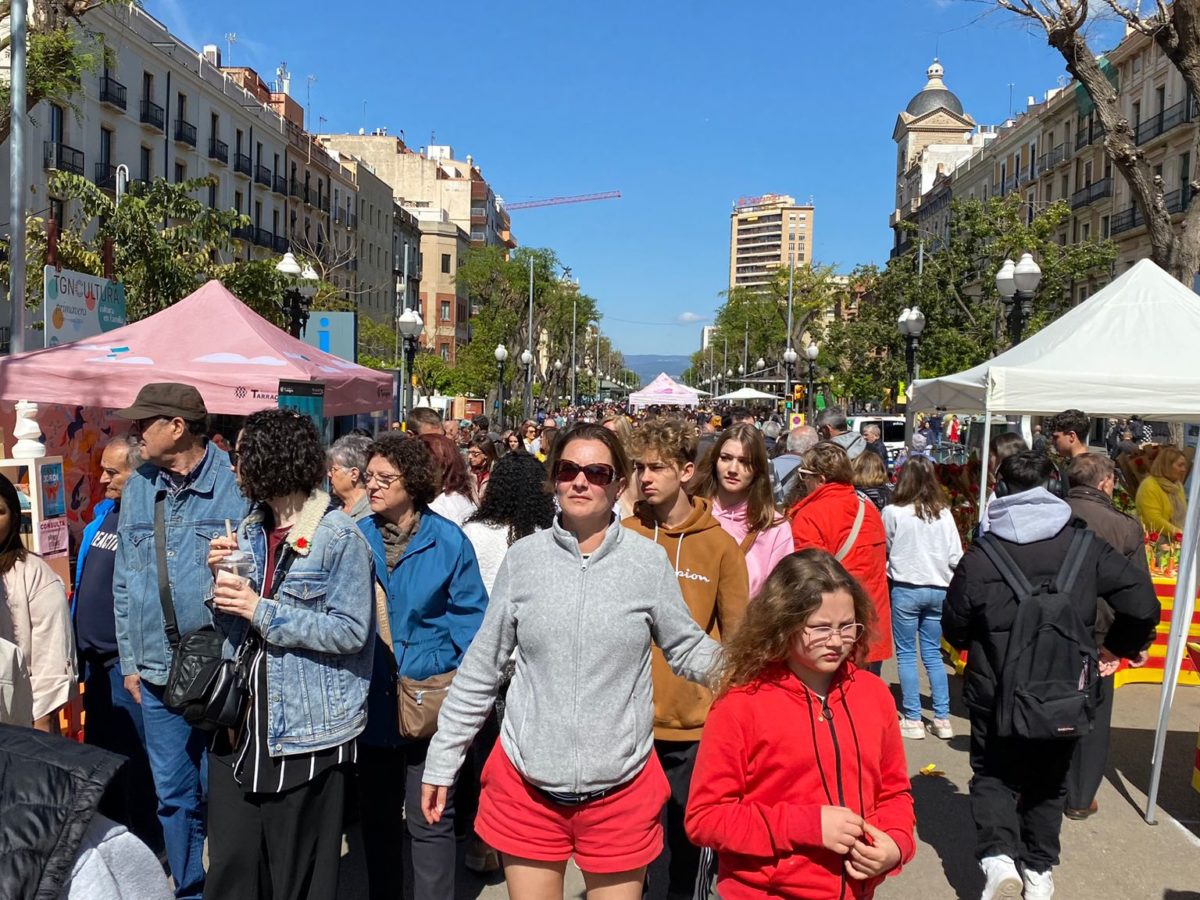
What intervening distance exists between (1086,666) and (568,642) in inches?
94.9

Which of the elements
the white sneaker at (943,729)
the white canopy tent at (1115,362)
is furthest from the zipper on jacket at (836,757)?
the white canopy tent at (1115,362)

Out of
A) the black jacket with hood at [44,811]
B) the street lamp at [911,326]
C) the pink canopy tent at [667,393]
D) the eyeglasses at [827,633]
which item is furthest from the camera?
the pink canopy tent at [667,393]

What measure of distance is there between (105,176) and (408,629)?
33.4 meters

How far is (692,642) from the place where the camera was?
303 centimetres

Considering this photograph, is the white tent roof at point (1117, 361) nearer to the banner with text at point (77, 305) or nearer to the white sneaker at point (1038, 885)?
the white sneaker at point (1038, 885)

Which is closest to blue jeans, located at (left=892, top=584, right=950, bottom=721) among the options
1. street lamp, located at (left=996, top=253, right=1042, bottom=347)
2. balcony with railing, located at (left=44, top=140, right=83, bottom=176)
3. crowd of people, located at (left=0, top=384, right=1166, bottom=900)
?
crowd of people, located at (left=0, top=384, right=1166, bottom=900)

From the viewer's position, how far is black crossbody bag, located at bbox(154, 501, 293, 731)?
2979 mm

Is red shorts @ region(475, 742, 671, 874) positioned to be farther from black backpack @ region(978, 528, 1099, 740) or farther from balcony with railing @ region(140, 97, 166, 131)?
balcony with railing @ region(140, 97, 166, 131)

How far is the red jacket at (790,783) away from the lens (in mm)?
2557

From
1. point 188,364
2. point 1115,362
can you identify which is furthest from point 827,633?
point 188,364

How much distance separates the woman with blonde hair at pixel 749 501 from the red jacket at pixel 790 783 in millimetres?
1726

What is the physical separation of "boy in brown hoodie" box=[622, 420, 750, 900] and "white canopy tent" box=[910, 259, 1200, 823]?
462 centimetres

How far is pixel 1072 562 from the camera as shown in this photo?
13.4 feet

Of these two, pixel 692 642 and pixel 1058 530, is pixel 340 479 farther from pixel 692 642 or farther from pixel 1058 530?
pixel 1058 530
